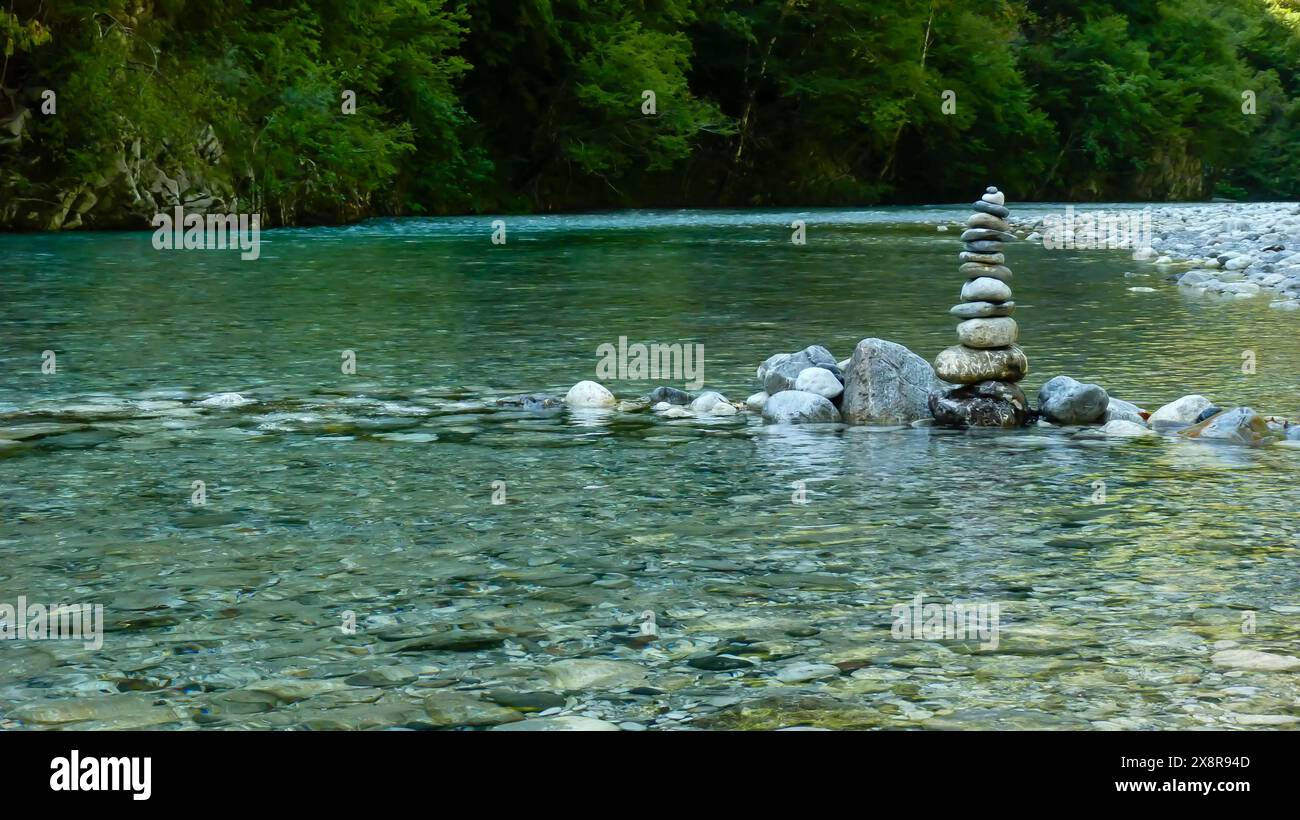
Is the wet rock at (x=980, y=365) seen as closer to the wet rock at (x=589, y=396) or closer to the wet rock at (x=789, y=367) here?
the wet rock at (x=789, y=367)

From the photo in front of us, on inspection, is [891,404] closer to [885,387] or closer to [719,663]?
[885,387]

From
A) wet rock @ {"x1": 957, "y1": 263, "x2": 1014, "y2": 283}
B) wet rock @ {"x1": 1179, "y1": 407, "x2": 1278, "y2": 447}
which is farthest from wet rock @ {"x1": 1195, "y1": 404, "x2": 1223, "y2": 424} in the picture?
wet rock @ {"x1": 957, "y1": 263, "x2": 1014, "y2": 283}

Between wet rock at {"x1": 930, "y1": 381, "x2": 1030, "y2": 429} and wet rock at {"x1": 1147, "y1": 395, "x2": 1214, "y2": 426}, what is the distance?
61 centimetres

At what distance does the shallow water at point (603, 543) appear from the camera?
11.8 ft

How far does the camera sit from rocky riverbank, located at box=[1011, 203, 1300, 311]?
50.6 feet

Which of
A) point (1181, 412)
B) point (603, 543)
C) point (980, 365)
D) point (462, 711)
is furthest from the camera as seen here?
point (980, 365)

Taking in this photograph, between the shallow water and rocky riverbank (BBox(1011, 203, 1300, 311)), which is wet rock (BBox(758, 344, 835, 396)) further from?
rocky riverbank (BBox(1011, 203, 1300, 311))

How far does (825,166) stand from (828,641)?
157ft

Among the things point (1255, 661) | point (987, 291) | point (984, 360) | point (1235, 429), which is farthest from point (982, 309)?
point (1255, 661)

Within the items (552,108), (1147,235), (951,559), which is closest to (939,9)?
(552,108)

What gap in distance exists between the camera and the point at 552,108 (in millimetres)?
43281

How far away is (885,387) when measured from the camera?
309 inches

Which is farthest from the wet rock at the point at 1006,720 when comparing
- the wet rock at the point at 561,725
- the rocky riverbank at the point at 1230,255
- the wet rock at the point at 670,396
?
the rocky riverbank at the point at 1230,255

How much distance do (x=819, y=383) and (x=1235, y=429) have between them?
2041 mm
